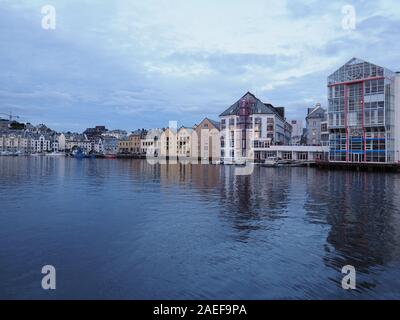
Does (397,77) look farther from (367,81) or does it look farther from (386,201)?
(386,201)

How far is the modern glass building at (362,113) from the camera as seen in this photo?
79.3m

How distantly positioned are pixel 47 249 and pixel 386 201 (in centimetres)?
2618

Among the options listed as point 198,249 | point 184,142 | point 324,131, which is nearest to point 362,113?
point 324,131

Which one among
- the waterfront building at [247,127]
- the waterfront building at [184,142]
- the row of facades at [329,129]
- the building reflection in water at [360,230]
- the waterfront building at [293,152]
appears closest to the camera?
the building reflection in water at [360,230]

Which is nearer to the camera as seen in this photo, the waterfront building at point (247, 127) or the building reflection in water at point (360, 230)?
the building reflection in water at point (360, 230)

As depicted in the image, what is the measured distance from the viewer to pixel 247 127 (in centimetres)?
11944

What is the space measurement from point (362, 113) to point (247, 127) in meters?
42.7

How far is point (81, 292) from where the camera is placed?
10984mm

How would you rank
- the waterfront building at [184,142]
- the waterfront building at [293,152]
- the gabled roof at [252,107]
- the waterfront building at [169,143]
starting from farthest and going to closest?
the waterfront building at [169,143]
the waterfront building at [184,142]
the gabled roof at [252,107]
the waterfront building at [293,152]

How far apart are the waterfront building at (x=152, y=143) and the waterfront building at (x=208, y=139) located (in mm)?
39403

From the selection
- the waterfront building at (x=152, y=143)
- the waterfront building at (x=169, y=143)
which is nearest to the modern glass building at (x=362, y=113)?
the waterfront building at (x=169, y=143)

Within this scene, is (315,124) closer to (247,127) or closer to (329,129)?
(247,127)

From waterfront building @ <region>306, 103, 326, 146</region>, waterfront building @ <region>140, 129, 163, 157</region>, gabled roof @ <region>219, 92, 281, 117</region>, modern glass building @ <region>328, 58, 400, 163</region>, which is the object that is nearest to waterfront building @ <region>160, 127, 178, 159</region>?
waterfront building @ <region>140, 129, 163, 157</region>

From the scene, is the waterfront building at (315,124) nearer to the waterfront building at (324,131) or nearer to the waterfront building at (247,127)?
the waterfront building at (324,131)
